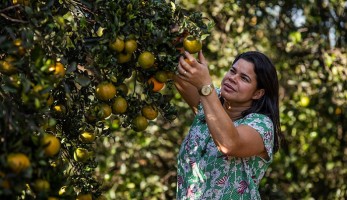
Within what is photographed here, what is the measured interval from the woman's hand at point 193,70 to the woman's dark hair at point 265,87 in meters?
0.47

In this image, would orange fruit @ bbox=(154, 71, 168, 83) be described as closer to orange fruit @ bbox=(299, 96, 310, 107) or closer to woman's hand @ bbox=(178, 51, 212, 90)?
woman's hand @ bbox=(178, 51, 212, 90)

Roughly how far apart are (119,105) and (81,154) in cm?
19

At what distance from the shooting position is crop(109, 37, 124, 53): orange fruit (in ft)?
5.84

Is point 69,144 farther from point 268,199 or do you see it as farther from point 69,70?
point 268,199

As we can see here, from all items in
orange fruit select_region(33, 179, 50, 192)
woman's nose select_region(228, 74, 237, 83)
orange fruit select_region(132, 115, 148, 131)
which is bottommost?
woman's nose select_region(228, 74, 237, 83)

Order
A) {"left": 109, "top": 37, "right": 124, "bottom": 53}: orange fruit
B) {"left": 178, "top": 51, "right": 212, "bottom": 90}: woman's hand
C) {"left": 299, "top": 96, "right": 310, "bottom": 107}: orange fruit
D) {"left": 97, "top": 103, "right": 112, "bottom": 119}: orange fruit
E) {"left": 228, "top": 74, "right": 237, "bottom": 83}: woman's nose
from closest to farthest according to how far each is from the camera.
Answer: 1. {"left": 109, "top": 37, "right": 124, "bottom": 53}: orange fruit
2. {"left": 97, "top": 103, "right": 112, "bottom": 119}: orange fruit
3. {"left": 178, "top": 51, "right": 212, "bottom": 90}: woman's hand
4. {"left": 228, "top": 74, "right": 237, "bottom": 83}: woman's nose
5. {"left": 299, "top": 96, "right": 310, "bottom": 107}: orange fruit

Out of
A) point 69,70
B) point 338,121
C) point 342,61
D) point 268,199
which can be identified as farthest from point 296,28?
point 69,70

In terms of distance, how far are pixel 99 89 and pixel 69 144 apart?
11.4 inches

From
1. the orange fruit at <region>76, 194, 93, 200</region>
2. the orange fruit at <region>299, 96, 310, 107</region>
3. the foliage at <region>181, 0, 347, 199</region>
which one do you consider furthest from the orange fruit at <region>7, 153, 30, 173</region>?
the orange fruit at <region>299, 96, 310, 107</region>

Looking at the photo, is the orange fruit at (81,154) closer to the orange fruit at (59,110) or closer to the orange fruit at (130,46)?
the orange fruit at (59,110)

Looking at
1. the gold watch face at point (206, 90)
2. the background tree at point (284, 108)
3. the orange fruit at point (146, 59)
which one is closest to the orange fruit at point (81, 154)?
the orange fruit at point (146, 59)

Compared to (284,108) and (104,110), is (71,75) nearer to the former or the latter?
(104,110)

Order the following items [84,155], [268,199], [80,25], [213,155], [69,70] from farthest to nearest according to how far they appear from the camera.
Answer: [268,199] → [213,155] → [84,155] → [80,25] → [69,70]

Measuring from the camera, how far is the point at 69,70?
1.71 meters
